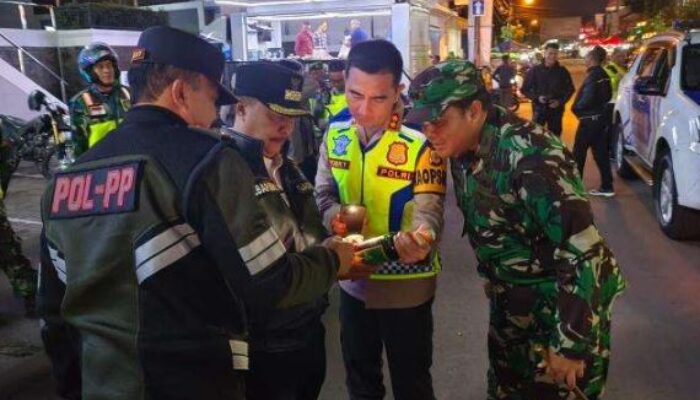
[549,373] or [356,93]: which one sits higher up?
[356,93]

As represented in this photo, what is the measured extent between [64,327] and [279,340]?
68 centimetres

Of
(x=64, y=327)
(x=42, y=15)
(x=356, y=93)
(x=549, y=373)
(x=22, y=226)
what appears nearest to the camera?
(x=64, y=327)

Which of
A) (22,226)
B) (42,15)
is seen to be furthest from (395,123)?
(42,15)

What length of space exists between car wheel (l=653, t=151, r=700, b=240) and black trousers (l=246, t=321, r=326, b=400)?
4989mm

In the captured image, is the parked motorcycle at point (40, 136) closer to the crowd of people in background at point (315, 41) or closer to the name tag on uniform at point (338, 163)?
the crowd of people in background at point (315, 41)

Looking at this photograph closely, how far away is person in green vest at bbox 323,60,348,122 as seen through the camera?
6922 millimetres

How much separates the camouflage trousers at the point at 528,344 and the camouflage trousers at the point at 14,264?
12.6 ft

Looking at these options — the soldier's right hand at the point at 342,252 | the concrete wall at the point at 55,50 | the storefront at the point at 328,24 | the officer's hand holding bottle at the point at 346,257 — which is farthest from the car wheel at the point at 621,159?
the concrete wall at the point at 55,50

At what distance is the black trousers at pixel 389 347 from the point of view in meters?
2.50

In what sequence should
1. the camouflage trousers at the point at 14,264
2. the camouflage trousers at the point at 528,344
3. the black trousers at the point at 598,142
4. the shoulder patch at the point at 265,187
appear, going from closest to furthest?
1. the shoulder patch at the point at 265,187
2. the camouflage trousers at the point at 528,344
3. the camouflage trousers at the point at 14,264
4. the black trousers at the point at 598,142

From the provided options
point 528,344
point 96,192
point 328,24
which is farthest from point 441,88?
point 328,24

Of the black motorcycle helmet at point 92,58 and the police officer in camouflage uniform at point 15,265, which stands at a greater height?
the black motorcycle helmet at point 92,58

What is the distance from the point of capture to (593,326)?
188 cm

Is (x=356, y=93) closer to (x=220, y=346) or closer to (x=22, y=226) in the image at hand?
(x=220, y=346)
